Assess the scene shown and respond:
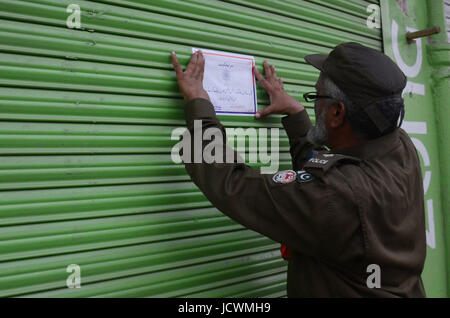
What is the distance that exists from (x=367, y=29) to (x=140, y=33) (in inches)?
85.5

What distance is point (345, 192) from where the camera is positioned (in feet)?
5.24

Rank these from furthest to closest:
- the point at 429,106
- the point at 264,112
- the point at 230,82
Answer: the point at 429,106 < the point at 264,112 < the point at 230,82

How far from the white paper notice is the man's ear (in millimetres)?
603

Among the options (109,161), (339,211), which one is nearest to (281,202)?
(339,211)

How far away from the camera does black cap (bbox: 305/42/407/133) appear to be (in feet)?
5.83

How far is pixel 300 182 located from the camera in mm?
1676

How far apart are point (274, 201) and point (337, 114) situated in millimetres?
601

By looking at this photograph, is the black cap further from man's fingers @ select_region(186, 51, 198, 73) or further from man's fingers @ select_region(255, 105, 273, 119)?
man's fingers @ select_region(186, 51, 198, 73)

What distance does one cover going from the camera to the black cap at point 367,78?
178cm

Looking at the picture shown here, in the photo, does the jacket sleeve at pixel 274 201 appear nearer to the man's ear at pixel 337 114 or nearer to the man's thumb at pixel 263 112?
the man's ear at pixel 337 114

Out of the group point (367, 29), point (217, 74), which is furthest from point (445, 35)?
point (217, 74)

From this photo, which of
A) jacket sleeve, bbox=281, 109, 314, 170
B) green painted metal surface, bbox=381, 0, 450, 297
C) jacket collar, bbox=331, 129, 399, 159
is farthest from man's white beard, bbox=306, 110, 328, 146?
green painted metal surface, bbox=381, 0, 450, 297

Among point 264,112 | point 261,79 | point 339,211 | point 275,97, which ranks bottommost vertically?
point 339,211

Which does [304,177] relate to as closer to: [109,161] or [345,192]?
[345,192]
